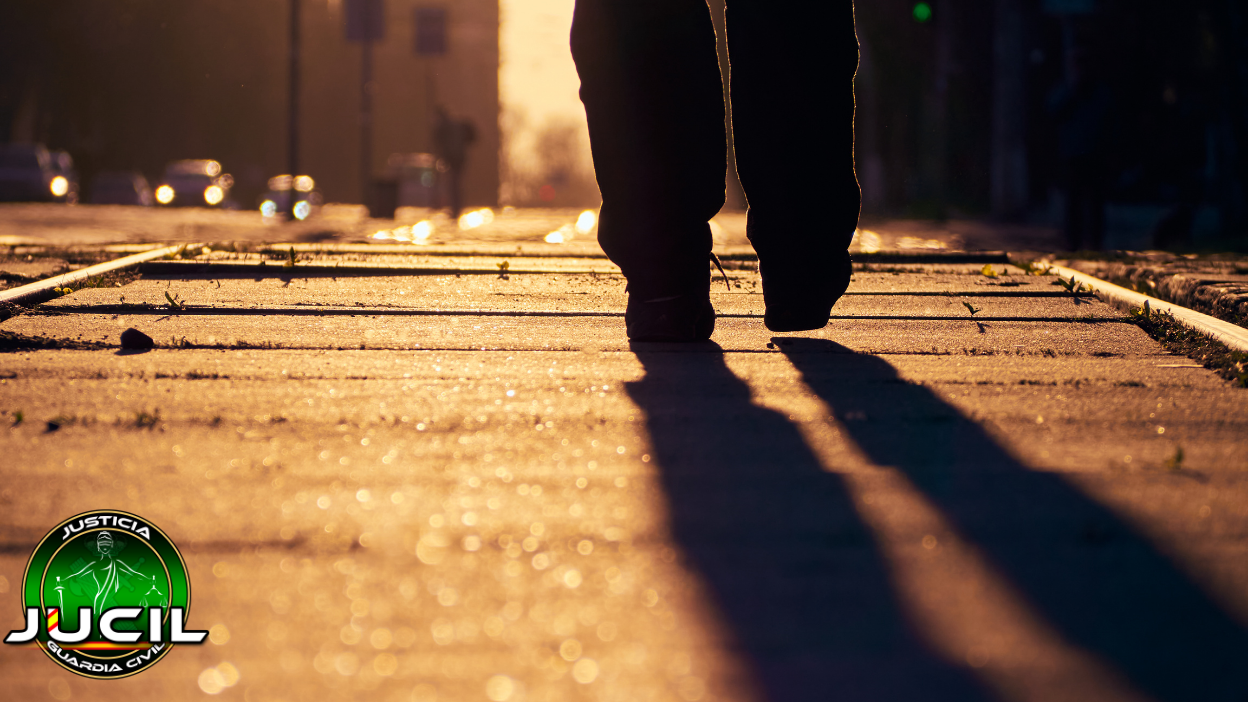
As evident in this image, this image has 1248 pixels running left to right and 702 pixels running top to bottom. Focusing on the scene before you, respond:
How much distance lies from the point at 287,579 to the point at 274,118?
200 feet

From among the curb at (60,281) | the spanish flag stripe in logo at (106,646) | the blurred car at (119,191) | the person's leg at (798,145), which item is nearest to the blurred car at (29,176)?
the blurred car at (119,191)

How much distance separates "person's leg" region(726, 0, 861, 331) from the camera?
3014mm

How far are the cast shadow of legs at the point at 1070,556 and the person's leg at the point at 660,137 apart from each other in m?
0.88

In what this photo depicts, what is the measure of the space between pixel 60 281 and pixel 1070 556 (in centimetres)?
314

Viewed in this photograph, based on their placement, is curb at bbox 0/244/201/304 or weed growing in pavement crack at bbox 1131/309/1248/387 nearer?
weed growing in pavement crack at bbox 1131/309/1248/387

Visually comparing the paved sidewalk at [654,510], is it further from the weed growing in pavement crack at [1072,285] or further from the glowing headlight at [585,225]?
the glowing headlight at [585,225]

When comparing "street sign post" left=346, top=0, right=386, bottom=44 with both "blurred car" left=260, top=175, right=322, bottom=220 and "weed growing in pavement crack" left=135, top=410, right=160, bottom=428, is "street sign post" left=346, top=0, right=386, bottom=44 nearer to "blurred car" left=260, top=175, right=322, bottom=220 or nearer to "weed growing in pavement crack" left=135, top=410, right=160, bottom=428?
"blurred car" left=260, top=175, right=322, bottom=220

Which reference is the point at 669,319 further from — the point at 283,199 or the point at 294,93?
the point at 283,199

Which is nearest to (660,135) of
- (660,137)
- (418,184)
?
(660,137)

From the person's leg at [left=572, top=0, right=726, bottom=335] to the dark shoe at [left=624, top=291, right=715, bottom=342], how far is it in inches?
0.6

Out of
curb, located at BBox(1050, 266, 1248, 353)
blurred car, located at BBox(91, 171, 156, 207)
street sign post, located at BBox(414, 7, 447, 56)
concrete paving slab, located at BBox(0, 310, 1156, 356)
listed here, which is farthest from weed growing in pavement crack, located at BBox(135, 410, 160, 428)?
blurred car, located at BBox(91, 171, 156, 207)

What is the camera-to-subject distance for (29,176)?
32.2 m

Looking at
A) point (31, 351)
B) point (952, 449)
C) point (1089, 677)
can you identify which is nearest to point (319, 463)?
A: point (952, 449)

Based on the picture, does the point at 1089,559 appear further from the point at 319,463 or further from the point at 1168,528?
the point at 319,463
